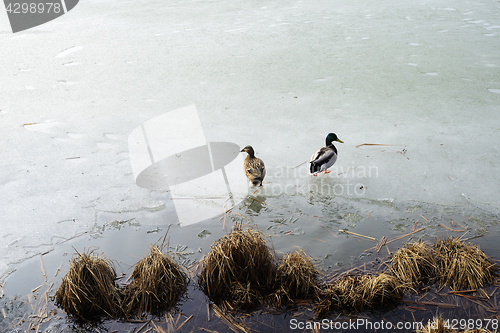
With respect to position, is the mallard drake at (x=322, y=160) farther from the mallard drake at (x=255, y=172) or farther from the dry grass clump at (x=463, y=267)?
the dry grass clump at (x=463, y=267)

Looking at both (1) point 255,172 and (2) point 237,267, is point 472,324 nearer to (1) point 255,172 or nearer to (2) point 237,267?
(2) point 237,267

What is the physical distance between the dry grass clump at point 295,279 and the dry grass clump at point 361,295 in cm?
10

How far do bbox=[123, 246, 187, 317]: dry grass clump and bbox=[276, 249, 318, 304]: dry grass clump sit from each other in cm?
67

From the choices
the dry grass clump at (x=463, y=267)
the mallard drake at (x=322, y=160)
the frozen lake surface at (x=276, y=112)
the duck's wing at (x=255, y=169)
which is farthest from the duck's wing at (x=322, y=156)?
the dry grass clump at (x=463, y=267)

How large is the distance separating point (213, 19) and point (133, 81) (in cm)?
409

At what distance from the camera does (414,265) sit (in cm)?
265

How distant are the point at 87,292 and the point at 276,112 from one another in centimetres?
350

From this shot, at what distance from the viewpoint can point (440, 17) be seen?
9125 mm

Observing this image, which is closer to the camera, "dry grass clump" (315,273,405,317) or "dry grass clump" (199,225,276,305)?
"dry grass clump" (315,273,405,317)

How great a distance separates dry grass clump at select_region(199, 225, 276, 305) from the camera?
2.61 m

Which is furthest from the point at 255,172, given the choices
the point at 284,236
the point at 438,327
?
the point at 438,327

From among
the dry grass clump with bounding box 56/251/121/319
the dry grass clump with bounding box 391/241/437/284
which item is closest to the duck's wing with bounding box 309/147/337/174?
the dry grass clump with bounding box 391/241/437/284

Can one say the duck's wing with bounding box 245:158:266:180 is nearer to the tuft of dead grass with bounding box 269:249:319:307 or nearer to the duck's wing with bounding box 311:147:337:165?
the duck's wing with bounding box 311:147:337:165

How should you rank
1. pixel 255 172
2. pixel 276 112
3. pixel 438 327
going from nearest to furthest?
pixel 438 327
pixel 255 172
pixel 276 112
